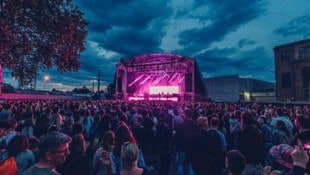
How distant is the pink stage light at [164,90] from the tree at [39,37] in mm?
21427

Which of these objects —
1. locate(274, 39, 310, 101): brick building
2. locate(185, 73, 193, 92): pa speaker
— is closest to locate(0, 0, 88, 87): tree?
locate(185, 73, 193, 92): pa speaker

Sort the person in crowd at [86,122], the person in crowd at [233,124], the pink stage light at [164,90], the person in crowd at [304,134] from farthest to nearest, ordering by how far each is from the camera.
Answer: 1. the pink stage light at [164,90]
2. the person in crowd at [86,122]
3. the person in crowd at [233,124]
4. the person in crowd at [304,134]

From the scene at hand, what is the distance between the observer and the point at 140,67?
4050cm

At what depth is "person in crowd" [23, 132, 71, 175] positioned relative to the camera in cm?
293

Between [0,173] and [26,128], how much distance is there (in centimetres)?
419

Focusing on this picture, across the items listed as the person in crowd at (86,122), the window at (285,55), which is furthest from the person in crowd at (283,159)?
the window at (285,55)

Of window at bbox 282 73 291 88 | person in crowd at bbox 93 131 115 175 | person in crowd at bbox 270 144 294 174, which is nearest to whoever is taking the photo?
person in crowd at bbox 270 144 294 174

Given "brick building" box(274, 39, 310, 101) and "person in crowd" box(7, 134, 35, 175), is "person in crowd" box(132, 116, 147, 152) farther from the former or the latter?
"brick building" box(274, 39, 310, 101)

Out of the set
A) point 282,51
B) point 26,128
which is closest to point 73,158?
point 26,128

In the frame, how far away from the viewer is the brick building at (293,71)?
42469 millimetres

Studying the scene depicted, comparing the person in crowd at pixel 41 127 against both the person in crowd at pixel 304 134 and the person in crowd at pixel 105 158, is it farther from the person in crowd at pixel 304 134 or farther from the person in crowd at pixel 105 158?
the person in crowd at pixel 304 134

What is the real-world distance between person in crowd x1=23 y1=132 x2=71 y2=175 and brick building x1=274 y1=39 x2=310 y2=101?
146ft

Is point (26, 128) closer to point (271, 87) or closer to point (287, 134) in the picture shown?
point (287, 134)

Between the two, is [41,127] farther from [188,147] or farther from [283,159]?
[283,159]
